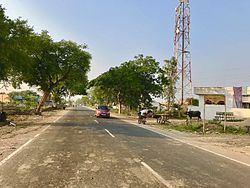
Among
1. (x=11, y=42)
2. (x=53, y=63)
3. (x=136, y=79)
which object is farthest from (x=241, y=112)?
(x=11, y=42)

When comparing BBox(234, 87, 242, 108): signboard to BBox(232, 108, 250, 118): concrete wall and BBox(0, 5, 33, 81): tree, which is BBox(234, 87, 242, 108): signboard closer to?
BBox(232, 108, 250, 118): concrete wall

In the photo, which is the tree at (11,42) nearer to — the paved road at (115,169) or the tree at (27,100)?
the paved road at (115,169)

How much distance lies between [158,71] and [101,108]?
644 inches

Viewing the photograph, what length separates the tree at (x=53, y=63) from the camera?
142ft

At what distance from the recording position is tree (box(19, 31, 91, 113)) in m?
43.2

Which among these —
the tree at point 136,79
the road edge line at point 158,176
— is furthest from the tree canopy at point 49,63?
the road edge line at point 158,176

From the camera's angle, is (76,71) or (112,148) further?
(76,71)

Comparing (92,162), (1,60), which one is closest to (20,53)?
(1,60)

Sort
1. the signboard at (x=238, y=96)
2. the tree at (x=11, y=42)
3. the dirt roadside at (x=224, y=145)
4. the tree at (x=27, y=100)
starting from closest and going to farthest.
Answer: the dirt roadside at (x=224, y=145) < the tree at (x=11, y=42) < the signboard at (x=238, y=96) < the tree at (x=27, y=100)

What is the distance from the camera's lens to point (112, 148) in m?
12.5

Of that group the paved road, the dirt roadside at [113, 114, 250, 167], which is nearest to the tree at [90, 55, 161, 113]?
the dirt roadside at [113, 114, 250, 167]

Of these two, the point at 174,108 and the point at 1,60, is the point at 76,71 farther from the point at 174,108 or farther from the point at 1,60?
the point at 1,60

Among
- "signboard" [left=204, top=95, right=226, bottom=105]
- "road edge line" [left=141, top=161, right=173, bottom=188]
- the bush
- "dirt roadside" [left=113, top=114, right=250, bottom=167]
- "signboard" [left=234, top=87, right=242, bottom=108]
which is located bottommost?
"road edge line" [left=141, top=161, right=173, bottom=188]

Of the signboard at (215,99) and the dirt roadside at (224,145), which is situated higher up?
the signboard at (215,99)
